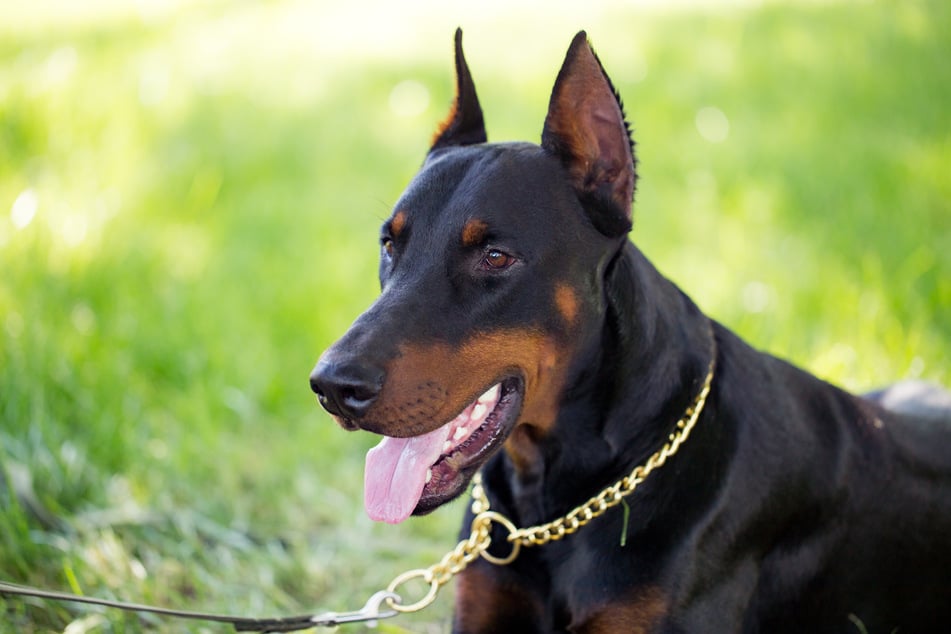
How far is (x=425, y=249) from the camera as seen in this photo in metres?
2.49

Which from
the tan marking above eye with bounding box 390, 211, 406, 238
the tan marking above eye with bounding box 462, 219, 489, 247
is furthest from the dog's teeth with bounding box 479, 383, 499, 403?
the tan marking above eye with bounding box 390, 211, 406, 238

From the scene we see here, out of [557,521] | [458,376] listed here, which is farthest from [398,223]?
[557,521]

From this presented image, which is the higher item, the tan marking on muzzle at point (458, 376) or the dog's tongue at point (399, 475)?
the tan marking on muzzle at point (458, 376)

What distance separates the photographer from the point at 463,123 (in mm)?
2990

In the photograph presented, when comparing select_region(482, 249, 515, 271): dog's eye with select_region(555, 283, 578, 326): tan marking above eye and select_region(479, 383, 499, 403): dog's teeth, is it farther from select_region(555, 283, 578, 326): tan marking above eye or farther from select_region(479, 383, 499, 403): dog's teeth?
select_region(479, 383, 499, 403): dog's teeth

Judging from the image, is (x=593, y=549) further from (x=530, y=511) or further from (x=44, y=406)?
(x=44, y=406)

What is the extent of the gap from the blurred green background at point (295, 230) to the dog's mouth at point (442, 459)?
3.20 ft

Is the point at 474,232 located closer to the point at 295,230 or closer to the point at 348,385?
the point at 348,385

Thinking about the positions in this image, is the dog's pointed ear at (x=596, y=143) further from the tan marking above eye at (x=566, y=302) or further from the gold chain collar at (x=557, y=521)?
the gold chain collar at (x=557, y=521)

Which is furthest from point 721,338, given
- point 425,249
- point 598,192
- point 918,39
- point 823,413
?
point 918,39

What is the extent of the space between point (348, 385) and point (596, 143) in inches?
36.8

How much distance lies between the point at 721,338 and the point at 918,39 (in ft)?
23.1

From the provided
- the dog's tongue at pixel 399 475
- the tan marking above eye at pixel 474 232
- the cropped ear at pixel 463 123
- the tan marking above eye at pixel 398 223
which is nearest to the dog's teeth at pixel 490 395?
the dog's tongue at pixel 399 475

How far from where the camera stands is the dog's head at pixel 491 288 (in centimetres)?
233
